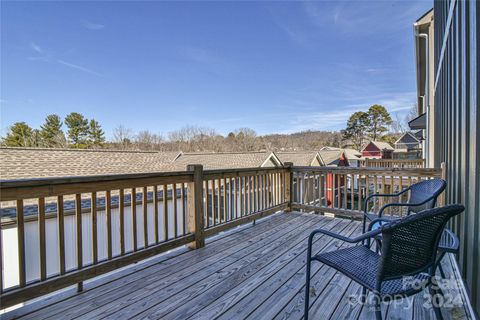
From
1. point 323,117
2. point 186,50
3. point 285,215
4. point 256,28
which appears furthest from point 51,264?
point 323,117

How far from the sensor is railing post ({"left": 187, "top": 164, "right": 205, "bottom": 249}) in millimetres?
3096

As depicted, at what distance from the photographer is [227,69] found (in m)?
20.3

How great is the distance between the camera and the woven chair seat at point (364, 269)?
1.29m

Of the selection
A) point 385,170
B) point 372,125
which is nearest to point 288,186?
point 385,170

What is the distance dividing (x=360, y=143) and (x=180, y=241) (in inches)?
1793

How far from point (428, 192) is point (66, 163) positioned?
37.0 feet

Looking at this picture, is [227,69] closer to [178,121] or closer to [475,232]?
[178,121]

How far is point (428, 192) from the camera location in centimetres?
242

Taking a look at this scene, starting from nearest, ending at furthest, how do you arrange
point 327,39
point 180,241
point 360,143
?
point 180,241 → point 327,39 → point 360,143

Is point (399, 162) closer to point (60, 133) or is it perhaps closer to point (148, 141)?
point (148, 141)

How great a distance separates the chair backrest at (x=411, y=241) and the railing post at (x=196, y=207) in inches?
89.5

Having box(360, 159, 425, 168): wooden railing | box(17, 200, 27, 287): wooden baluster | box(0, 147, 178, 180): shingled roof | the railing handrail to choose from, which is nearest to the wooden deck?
box(17, 200, 27, 287): wooden baluster

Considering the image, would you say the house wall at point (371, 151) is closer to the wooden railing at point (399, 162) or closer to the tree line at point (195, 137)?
the tree line at point (195, 137)

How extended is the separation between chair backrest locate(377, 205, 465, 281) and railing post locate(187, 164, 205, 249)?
2.27m
